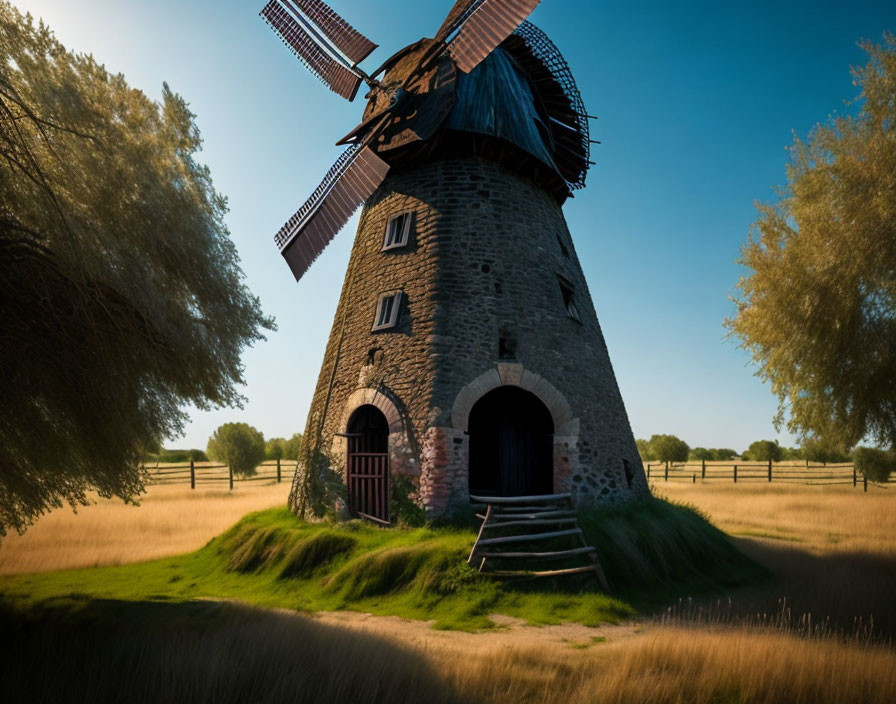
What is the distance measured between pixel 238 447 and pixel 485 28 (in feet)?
96.7

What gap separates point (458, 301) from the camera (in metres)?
11.8

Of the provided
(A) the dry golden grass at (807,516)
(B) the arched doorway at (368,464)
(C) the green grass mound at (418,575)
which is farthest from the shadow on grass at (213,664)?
(A) the dry golden grass at (807,516)

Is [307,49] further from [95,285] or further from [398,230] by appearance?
[95,285]

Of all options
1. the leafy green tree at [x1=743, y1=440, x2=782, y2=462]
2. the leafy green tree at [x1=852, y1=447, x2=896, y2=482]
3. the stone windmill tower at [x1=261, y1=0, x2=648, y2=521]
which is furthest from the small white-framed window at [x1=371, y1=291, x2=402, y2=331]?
the leafy green tree at [x1=743, y1=440, x2=782, y2=462]

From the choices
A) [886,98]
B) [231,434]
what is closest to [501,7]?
[886,98]

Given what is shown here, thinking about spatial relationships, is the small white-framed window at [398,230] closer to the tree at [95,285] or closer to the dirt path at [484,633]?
the tree at [95,285]

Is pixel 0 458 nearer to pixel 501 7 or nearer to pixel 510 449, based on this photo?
pixel 510 449

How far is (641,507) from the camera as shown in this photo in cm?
1209

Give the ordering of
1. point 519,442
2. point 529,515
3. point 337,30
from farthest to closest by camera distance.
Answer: point 337,30 → point 519,442 → point 529,515

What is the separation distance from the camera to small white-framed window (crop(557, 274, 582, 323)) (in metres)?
13.1

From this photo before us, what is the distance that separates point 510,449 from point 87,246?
383 inches

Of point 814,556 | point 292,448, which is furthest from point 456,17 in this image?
point 292,448

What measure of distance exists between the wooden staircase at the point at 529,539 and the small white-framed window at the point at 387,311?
4463mm

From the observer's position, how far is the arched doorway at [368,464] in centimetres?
1149
